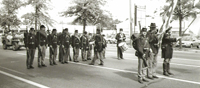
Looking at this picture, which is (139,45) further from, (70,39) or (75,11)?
(75,11)

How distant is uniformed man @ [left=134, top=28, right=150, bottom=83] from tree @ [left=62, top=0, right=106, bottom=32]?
73.9 ft

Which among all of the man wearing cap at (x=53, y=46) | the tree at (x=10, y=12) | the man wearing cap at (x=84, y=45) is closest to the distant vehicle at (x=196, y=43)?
the man wearing cap at (x=84, y=45)

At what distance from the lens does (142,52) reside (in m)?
6.89

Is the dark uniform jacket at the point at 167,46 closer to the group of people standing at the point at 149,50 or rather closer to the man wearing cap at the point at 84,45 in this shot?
the group of people standing at the point at 149,50

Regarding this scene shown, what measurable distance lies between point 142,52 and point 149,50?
1.82ft

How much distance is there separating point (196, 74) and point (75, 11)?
2417 cm

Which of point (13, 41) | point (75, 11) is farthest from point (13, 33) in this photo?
point (75, 11)

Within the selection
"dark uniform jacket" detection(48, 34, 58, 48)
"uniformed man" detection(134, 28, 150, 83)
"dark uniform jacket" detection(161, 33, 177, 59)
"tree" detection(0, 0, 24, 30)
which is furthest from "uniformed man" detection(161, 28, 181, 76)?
"tree" detection(0, 0, 24, 30)

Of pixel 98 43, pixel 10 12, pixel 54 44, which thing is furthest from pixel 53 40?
pixel 10 12

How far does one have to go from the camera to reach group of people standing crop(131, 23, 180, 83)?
6.92 m

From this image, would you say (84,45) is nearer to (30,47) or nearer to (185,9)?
(30,47)

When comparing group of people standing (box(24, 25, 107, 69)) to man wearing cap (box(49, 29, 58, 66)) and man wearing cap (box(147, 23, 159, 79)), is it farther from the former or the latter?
man wearing cap (box(147, 23, 159, 79))

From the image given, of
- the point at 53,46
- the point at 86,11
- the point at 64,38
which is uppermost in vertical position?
the point at 86,11

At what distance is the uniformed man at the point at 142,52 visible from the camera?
22.5 feet
